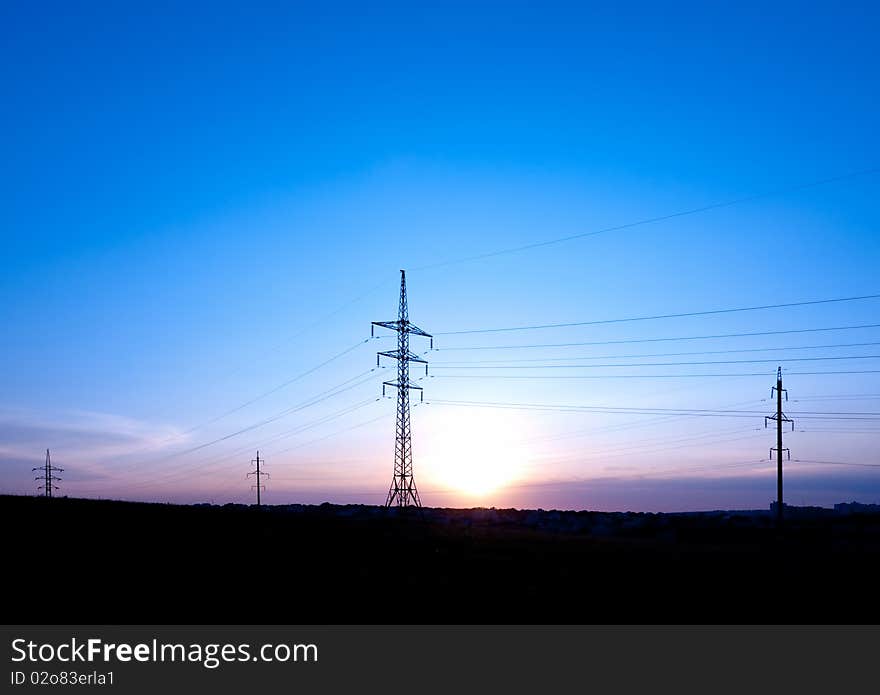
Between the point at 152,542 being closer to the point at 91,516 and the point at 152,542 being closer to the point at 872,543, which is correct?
the point at 91,516

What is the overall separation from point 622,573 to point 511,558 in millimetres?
4835

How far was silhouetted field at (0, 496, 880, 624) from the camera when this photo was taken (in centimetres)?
1852

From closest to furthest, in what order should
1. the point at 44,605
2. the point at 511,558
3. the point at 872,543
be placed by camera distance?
the point at 44,605
the point at 511,558
the point at 872,543

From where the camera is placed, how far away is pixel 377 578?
2312cm

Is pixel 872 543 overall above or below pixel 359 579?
below

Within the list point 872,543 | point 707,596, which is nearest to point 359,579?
point 707,596

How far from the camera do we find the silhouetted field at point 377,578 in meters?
18.5

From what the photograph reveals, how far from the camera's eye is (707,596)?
73.2 feet
